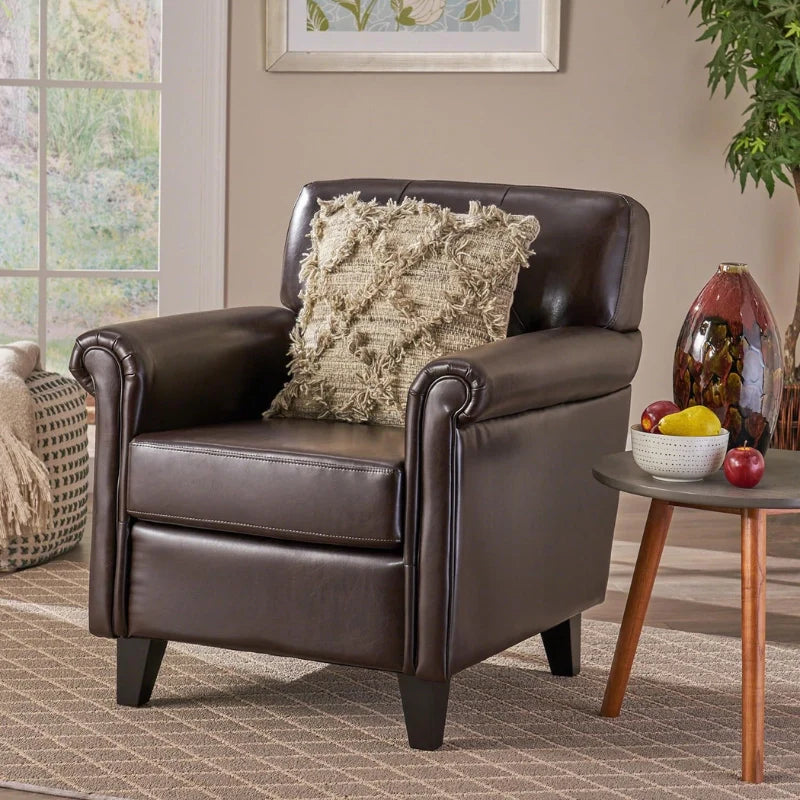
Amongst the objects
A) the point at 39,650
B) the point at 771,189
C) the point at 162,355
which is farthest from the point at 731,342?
the point at 771,189

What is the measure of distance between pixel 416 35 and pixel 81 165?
1.10 m

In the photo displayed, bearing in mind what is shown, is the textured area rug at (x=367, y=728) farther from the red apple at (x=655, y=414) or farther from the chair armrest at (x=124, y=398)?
the red apple at (x=655, y=414)

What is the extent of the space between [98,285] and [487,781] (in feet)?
8.59

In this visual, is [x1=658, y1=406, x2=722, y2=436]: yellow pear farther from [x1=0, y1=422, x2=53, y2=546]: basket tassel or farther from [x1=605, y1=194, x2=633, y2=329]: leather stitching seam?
[x1=0, y1=422, x2=53, y2=546]: basket tassel

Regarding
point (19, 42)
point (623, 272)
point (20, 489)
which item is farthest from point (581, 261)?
point (19, 42)

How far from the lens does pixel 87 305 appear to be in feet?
13.7

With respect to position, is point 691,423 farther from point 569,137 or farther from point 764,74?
point 569,137

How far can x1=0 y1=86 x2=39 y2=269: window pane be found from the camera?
13.5 feet

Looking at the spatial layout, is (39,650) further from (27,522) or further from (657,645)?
(657,645)

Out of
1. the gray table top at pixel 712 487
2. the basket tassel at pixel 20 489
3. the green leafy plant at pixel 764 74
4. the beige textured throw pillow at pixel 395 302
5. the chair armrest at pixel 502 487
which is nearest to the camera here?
the gray table top at pixel 712 487

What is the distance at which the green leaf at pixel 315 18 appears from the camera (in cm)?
401

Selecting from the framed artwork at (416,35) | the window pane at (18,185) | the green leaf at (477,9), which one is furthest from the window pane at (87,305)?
the green leaf at (477,9)

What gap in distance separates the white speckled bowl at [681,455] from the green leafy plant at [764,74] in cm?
196

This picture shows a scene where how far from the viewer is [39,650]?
252 centimetres
